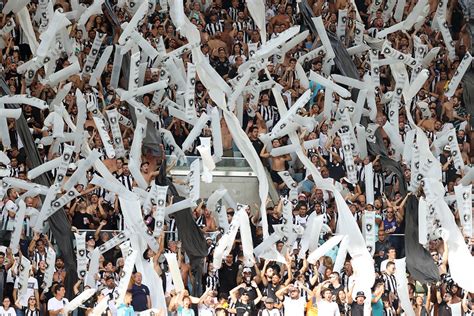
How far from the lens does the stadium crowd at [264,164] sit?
22.8m

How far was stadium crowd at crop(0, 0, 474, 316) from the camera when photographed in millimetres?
22812

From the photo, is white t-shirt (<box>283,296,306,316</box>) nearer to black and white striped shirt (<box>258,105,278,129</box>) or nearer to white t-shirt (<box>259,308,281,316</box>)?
white t-shirt (<box>259,308,281,316</box>)

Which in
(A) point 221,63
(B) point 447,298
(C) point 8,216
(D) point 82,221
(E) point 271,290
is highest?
(A) point 221,63

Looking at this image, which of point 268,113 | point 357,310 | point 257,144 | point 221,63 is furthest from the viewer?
point 221,63

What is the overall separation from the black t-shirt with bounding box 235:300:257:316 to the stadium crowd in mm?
14

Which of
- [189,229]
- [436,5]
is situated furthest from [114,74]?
[436,5]

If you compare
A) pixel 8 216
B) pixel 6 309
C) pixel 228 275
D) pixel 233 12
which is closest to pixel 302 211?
pixel 228 275

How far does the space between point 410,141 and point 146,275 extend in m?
5.72

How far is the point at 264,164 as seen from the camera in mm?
26156

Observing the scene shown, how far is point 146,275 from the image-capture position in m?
23.1

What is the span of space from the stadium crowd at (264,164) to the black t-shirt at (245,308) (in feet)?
0.05

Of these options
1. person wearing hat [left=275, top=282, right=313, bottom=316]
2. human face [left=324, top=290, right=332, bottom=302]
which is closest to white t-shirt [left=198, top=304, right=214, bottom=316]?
person wearing hat [left=275, top=282, right=313, bottom=316]

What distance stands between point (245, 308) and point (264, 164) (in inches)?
153

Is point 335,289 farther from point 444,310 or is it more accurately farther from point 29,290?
point 29,290
